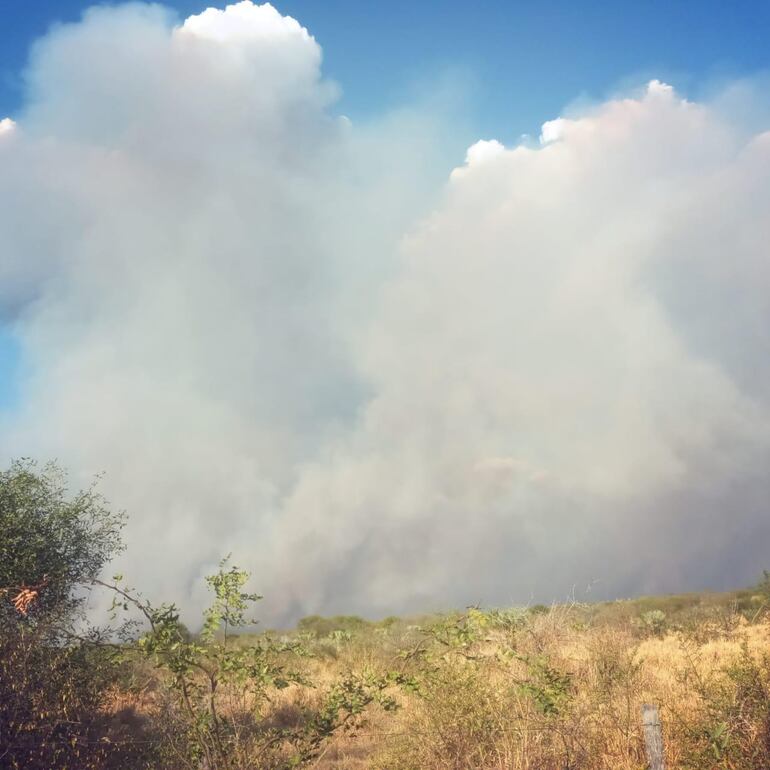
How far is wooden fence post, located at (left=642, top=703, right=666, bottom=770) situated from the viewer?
849 cm

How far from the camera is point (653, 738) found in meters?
8.55

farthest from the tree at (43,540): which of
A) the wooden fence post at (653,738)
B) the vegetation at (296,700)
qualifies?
the wooden fence post at (653,738)

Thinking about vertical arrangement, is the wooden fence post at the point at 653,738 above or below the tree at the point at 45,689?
below

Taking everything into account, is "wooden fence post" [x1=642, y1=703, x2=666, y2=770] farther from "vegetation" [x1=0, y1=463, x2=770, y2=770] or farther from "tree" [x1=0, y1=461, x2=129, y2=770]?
"tree" [x1=0, y1=461, x2=129, y2=770]

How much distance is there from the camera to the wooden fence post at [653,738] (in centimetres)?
849

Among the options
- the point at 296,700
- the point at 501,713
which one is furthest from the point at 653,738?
the point at 296,700

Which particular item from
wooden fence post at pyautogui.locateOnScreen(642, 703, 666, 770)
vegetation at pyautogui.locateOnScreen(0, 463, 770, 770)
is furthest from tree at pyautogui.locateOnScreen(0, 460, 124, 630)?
wooden fence post at pyautogui.locateOnScreen(642, 703, 666, 770)

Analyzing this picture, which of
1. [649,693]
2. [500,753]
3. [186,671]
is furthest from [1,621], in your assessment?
[649,693]

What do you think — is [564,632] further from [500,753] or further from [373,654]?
[500,753]

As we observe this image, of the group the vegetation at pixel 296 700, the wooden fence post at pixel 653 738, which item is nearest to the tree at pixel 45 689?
the vegetation at pixel 296 700

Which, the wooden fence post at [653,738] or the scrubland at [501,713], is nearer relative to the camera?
the scrubland at [501,713]

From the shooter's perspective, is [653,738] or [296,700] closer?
[653,738]

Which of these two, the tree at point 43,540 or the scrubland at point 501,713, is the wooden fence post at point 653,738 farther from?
the tree at point 43,540

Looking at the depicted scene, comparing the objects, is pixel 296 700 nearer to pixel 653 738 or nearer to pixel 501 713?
pixel 501 713
